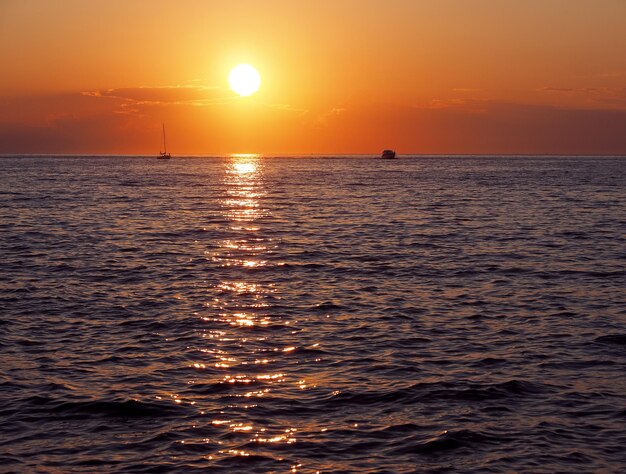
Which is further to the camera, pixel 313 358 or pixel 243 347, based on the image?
pixel 243 347

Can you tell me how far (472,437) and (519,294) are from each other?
14254mm

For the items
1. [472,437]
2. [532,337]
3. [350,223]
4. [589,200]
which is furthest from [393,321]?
[589,200]

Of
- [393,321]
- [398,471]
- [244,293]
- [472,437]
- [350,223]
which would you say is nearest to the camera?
[398,471]

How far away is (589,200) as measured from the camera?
277 ft

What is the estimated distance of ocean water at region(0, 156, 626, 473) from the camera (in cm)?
1395

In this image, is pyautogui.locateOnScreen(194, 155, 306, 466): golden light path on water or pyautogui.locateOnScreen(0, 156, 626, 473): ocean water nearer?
pyautogui.locateOnScreen(0, 156, 626, 473): ocean water

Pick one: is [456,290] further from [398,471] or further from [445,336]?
[398,471]

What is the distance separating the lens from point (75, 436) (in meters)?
14.6

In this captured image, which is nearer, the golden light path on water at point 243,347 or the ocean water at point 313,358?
the ocean water at point 313,358

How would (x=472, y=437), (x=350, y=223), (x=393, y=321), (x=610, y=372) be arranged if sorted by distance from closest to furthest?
(x=472, y=437)
(x=610, y=372)
(x=393, y=321)
(x=350, y=223)

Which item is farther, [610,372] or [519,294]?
[519,294]

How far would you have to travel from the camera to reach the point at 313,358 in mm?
19562

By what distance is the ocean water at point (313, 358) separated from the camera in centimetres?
1395

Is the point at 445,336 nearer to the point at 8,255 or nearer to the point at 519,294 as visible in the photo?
the point at 519,294
